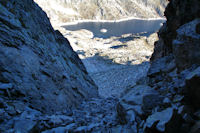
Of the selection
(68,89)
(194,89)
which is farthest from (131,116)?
(68,89)

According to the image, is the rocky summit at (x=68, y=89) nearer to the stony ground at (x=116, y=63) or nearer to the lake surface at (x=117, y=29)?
the stony ground at (x=116, y=63)

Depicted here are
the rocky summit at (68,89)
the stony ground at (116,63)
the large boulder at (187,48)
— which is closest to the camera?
the rocky summit at (68,89)

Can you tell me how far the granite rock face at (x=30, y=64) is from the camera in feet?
23.8

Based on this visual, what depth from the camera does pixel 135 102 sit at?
755 centimetres

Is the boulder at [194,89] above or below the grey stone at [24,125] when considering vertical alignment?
above

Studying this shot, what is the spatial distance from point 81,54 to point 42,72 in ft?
130

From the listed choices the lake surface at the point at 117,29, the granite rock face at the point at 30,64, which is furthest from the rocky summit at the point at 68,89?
the lake surface at the point at 117,29

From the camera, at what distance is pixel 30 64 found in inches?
338

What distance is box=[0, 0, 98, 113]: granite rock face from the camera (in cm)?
725

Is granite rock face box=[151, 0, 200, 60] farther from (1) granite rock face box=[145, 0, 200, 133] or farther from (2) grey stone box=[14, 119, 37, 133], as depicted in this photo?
(2) grey stone box=[14, 119, 37, 133]

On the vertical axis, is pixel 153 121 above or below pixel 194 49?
below

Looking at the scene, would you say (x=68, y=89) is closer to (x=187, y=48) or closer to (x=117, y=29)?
(x=187, y=48)

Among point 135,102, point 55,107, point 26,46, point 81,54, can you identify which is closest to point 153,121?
point 135,102

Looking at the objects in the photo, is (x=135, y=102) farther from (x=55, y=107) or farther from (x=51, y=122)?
(x=55, y=107)
